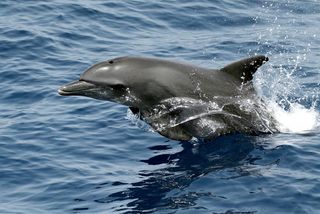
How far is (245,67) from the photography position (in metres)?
14.4

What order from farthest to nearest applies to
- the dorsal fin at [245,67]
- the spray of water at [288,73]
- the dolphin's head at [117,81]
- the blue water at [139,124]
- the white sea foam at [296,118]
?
the spray of water at [288,73], the white sea foam at [296,118], the dolphin's head at [117,81], the dorsal fin at [245,67], the blue water at [139,124]

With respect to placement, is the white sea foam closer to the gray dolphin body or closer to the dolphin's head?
the gray dolphin body

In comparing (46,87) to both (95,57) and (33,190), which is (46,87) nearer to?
(95,57)

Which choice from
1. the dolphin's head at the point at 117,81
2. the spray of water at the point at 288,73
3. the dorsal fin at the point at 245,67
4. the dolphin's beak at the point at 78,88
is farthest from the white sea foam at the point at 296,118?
the dolphin's beak at the point at 78,88

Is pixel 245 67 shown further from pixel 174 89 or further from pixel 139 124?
pixel 139 124

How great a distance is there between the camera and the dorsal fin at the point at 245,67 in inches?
563

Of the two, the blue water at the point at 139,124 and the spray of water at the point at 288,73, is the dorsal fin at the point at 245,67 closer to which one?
the spray of water at the point at 288,73

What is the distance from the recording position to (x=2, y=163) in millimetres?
14672

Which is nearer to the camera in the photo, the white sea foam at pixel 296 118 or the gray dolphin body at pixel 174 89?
the gray dolphin body at pixel 174 89

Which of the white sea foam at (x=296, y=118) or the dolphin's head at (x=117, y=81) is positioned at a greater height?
the dolphin's head at (x=117, y=81)

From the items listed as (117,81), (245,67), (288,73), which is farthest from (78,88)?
(288,73)

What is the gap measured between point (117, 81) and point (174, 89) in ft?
3.20

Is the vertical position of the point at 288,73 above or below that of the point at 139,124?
above

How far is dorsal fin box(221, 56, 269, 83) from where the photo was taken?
14305 mm
